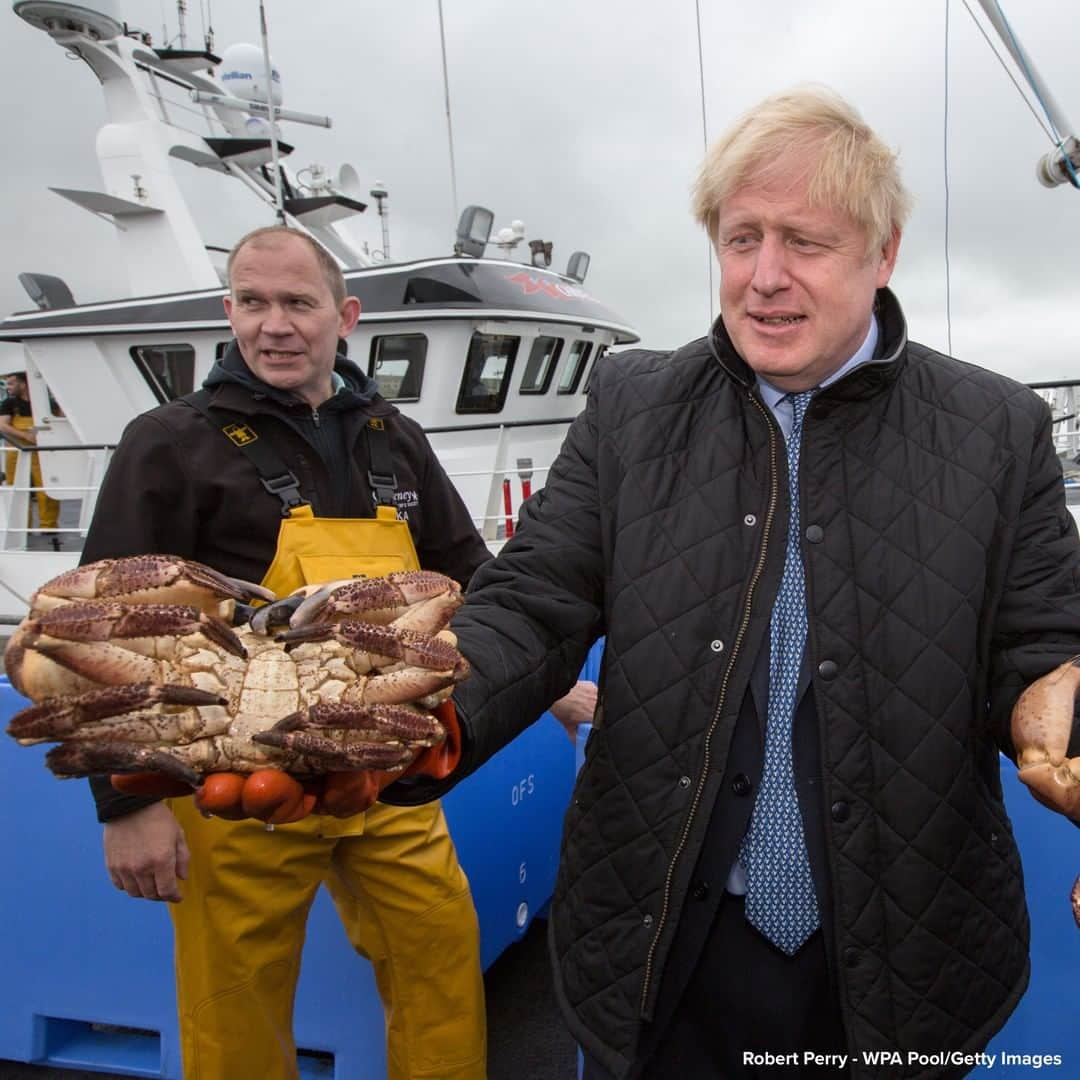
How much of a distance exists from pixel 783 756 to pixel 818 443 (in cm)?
56

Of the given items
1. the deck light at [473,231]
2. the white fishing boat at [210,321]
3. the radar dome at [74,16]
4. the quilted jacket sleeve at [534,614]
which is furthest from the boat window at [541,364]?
the quilted jacket sleeve at [534,614]

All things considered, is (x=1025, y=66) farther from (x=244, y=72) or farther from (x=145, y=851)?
(x=244, y=72)

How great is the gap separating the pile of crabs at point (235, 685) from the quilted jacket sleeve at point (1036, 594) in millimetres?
997

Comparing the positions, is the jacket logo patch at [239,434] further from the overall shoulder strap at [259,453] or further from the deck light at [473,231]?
the deck light at [473,231]

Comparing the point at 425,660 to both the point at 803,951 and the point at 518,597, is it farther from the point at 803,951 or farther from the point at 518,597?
the point at 803,951

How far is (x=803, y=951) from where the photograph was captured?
63.7 inches

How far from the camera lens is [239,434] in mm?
2365

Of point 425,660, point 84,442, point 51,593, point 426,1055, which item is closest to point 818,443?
point 425,660

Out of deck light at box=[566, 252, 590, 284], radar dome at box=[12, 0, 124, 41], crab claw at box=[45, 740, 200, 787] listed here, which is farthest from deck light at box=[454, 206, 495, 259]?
crab claw at box=[45, 740, 200, 787]

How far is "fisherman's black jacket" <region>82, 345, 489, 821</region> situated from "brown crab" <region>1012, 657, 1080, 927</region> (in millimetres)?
1723

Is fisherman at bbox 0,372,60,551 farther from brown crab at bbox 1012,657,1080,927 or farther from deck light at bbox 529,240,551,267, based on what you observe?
brown crab at bbox 1012,657,1080,927

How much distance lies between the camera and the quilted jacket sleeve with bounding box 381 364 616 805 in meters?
1.57

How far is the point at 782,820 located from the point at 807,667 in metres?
0.28

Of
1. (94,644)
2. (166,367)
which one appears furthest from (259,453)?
(166,367)
